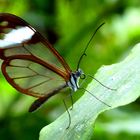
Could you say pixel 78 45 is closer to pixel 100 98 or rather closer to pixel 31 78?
pixel 31 78

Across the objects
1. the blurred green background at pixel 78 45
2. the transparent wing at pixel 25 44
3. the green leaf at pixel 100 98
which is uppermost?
the transparent wing at pixel 25 44

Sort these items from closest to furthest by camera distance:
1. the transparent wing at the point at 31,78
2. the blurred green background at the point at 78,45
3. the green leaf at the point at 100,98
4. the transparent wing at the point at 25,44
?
the green leaf at the point at 100,98 < the transparent wing at the point at 25,44 < the transparent wing at the point at 31,78 < the blurred green background at the point at 78,45

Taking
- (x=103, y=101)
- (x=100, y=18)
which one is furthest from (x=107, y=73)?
(x=100, y=18)

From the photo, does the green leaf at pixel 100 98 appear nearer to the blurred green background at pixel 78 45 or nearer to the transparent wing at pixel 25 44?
the transparent wing at pixel 25 44

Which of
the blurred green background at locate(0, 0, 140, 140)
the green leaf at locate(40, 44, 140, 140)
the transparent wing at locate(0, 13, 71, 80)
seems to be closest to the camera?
the green leaf at locate(40, 44, 140, 140)

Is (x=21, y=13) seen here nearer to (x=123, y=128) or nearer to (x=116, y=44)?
(x=116, y=44)

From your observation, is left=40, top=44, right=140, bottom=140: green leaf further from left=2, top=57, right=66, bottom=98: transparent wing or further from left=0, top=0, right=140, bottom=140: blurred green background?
left=0, top=0, right=140, bottom=140: blurred green background

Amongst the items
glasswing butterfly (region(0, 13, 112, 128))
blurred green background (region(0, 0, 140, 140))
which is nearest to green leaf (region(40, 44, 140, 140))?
glasswing butterfly (region(0, 13, 112, 128))

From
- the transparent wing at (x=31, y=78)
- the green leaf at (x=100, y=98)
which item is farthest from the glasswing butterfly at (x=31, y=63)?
the green leaf at (x=100, y=98)
